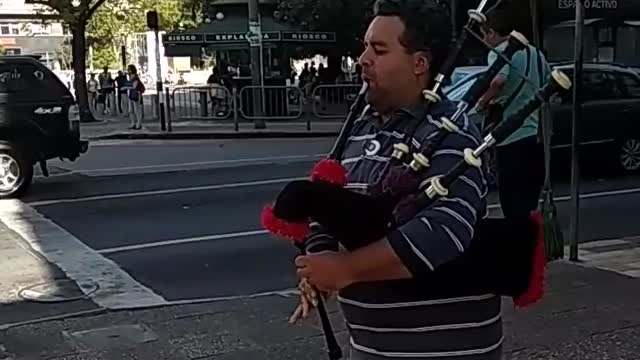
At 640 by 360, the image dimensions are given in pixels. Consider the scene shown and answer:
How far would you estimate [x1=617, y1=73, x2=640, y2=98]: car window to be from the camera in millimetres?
14211

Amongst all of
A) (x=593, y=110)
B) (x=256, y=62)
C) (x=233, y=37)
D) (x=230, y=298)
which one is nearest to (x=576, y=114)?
(x=230, y=298)

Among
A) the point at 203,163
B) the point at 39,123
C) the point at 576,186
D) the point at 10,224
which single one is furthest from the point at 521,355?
the point at 203,163

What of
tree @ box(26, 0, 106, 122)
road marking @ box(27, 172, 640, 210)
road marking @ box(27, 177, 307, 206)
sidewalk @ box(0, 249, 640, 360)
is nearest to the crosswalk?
sidewalk @ box(0, 249, 640, 360)

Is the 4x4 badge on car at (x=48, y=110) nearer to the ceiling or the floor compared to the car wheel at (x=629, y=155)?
nearer to the ceiling

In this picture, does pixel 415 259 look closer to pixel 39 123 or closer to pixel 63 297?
pixel 63 297

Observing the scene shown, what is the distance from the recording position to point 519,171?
6656mm

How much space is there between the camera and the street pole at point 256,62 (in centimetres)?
2434

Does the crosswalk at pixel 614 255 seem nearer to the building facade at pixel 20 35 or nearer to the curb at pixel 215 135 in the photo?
the curb at pixel 215 135

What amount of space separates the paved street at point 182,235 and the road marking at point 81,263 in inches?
0.4

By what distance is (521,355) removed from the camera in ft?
17.6

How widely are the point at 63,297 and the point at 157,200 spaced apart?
16.6 ft

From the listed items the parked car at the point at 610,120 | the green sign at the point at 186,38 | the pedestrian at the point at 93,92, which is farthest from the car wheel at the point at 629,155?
the pedestrian at the point at 93,92

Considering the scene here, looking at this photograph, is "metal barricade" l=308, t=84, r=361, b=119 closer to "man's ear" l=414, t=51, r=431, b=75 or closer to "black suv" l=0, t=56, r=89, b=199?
"black suv" l=0, t=56, r=89, b=199

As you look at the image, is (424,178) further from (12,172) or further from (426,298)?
(12,172)
